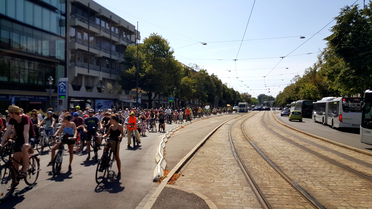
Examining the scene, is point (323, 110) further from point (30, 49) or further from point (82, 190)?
point (30, 49)

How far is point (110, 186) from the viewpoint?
658 cm

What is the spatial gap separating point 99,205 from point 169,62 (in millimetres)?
43524

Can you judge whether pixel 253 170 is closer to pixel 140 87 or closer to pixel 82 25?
pixel 82 25

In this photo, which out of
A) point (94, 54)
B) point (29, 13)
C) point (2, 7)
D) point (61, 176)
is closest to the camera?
point (61, 176)

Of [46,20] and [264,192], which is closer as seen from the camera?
[264,192]

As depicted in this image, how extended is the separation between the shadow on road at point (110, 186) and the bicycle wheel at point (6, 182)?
1.67 m

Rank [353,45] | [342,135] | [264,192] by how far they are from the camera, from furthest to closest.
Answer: [353,45]
[342,135]
[264,192]

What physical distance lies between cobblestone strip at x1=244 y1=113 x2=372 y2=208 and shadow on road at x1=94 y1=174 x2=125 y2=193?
4266 mm

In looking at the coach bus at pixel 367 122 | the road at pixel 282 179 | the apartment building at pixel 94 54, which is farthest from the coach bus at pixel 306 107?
the road at pixel 282 179

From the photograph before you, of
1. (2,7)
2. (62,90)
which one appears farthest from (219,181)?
(2,7)

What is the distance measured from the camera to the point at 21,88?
2934 centimetres

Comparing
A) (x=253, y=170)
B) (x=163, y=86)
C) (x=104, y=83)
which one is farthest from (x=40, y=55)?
(x=253, y=170)

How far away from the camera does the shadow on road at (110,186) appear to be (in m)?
6.25

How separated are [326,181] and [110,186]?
531cm
